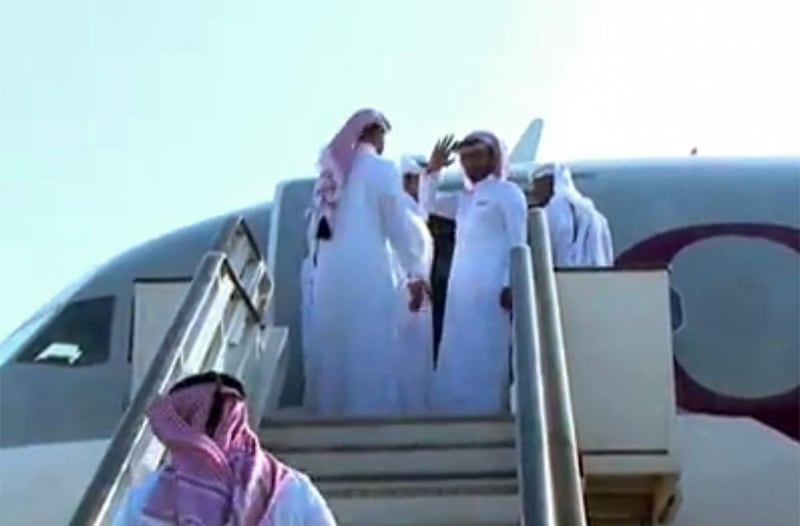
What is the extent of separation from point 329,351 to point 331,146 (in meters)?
0.98

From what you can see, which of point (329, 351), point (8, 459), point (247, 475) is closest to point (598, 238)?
point (329, 351)

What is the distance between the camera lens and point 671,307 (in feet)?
34.7

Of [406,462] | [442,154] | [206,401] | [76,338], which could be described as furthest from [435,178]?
[206,401]

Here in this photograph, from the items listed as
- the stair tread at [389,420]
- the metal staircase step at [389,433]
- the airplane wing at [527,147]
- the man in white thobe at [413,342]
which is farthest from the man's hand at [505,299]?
the airplane wing at [527,147]

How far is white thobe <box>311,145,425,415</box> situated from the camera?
28.7ft

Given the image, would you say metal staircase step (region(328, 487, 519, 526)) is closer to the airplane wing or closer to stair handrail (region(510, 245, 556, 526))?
stair handrail (region(510, 245, 556, 526))

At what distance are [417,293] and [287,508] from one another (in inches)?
170

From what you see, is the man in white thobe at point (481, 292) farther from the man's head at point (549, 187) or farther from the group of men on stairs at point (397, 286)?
the man's head at point (549, 187)

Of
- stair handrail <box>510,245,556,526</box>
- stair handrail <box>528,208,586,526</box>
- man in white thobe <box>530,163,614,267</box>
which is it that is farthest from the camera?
man in white thobe <box>530,163,614,267</box>

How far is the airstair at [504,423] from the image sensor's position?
597 cm

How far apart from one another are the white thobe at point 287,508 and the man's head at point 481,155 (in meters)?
4.37

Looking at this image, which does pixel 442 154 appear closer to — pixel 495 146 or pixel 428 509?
pixel 495 146

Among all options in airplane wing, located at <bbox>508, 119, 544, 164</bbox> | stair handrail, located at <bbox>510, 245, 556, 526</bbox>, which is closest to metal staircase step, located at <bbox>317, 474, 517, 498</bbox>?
stair handrail, located at <bbox>510, 245, 556, 526</bbox>

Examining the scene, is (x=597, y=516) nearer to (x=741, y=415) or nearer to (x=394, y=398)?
(x=394, y=398)
